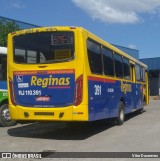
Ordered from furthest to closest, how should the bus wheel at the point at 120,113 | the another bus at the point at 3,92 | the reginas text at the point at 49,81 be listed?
1. the bus wheel at the point at 120,113
2. the another bus at the point at 3,92
3. the reginas text at the point at 49,81

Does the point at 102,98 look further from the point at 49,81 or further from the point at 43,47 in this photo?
the point at 43,47

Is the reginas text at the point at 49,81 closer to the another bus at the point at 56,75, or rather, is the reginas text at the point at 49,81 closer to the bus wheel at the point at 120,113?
the another bus at the point at 56,75

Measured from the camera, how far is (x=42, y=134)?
1246cm

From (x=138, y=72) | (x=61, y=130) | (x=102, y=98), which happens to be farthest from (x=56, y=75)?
(x=138, y=72)

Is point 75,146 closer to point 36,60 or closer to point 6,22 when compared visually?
point 36,60

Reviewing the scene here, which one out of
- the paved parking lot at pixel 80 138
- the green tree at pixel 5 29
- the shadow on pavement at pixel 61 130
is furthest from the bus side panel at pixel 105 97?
the green tree at pixel 5 29

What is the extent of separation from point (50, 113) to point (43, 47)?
77.2 inches

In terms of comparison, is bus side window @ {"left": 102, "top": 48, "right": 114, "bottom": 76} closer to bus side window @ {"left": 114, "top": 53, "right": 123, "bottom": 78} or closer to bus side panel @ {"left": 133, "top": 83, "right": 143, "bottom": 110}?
bus side window @ {"left": 114, "top": 53, "right": 123, "bottom": 78}

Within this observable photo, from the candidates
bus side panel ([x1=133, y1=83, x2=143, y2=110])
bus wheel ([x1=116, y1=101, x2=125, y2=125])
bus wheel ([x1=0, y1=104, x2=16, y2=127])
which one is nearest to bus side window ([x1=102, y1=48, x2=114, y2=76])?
bus wheel ([x1=116, y1=101, x2=125, y2=125])

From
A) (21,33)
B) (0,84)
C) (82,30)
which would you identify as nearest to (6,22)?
(0,84)

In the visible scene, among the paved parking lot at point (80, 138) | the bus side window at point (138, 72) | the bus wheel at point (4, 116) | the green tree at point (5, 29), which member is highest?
the green tree at point (5, 29)

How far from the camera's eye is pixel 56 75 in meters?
11.0

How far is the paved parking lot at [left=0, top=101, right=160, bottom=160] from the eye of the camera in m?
9.81

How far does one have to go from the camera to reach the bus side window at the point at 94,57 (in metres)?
11.4
